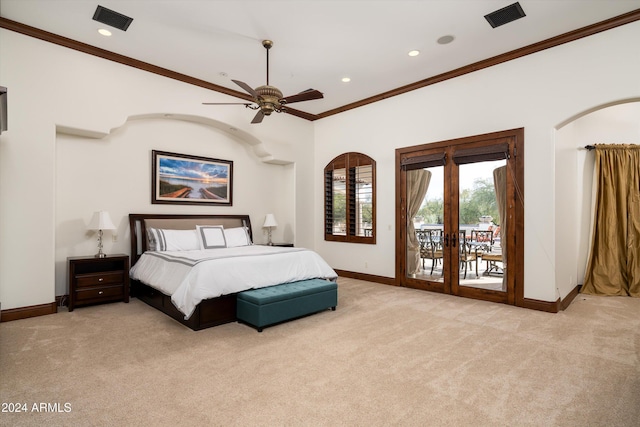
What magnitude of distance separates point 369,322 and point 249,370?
1684mm

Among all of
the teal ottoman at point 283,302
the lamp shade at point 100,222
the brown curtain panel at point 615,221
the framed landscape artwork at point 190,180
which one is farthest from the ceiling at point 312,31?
the teal ottoman at point 283,302

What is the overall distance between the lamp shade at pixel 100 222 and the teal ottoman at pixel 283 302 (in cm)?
226

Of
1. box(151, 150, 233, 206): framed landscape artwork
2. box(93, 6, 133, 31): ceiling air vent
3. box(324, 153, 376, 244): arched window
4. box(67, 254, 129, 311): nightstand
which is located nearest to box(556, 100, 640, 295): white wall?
box(324, 153, 376, 244): arched window

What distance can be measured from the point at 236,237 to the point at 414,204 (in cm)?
317

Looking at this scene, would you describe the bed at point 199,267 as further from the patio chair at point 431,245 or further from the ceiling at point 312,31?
the ceiling at point 312,31

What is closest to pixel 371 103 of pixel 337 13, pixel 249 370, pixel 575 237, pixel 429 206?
pixel 429 206

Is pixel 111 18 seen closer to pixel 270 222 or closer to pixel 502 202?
pixel 270 222

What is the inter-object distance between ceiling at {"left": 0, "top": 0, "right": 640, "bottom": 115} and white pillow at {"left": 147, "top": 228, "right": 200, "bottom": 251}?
8.42ft

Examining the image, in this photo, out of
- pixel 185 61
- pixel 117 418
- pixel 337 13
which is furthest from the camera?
pixel 185 61

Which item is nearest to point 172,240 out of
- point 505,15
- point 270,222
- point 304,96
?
point 270,222

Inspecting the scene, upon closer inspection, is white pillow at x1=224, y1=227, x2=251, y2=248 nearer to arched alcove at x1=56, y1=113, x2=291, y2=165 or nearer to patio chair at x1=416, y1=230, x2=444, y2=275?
arched alcove at x1=56, y1=113, x2=291, y2=165

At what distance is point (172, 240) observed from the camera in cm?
523

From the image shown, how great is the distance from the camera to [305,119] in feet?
24.4

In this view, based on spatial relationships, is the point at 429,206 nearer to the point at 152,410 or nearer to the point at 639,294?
the point at 639,294
